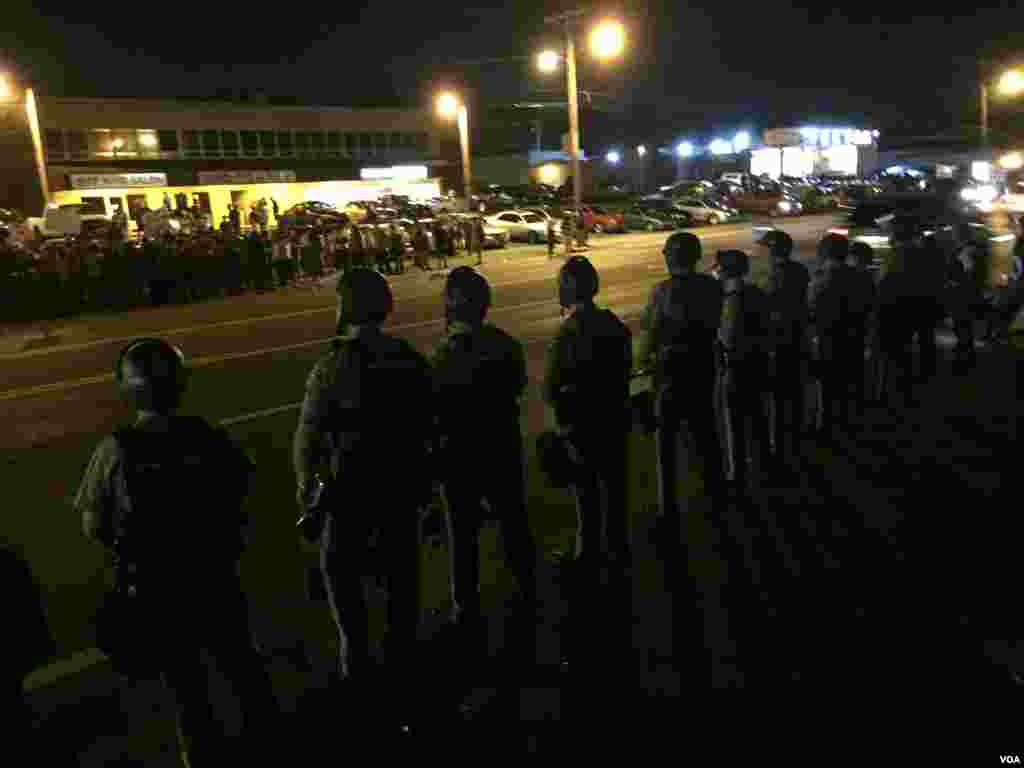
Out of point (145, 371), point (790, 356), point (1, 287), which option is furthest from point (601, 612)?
point (1, 287)

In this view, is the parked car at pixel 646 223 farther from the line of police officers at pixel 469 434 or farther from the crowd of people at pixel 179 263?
the line of police officers at pixel 469 434

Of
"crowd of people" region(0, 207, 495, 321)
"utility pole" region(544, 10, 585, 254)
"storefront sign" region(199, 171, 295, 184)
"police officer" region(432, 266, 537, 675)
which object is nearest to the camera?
"police officer" region(432, 266, 537, 675)

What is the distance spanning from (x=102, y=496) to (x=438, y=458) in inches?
58.7

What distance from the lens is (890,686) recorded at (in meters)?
3.62

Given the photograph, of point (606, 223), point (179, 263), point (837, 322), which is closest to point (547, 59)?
point (606, 223)

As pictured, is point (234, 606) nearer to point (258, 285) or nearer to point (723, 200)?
point (258, 285)

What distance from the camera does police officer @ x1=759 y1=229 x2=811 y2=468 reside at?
21.0ft

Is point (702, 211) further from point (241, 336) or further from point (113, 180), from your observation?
point (241, 336)

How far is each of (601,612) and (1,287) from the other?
18277 mm

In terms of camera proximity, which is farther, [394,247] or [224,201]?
[224,201]

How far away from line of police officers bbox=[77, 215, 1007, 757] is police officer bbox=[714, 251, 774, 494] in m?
0.01

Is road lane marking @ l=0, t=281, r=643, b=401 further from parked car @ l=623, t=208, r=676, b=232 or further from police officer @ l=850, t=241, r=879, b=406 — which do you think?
parked car @ l=623, t=208, r=676, b=232

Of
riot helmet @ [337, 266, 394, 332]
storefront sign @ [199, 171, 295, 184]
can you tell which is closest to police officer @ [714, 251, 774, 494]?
riot helmet @ [337, 266, 394, 332]

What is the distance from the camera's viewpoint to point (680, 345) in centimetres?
509
